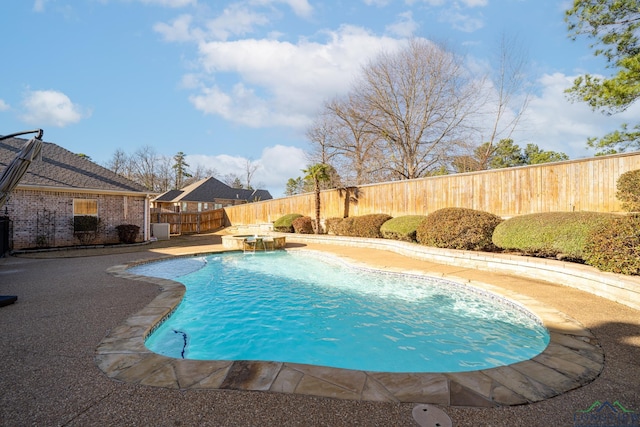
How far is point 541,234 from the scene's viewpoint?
638 cm

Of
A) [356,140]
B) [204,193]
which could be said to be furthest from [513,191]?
[204,193]

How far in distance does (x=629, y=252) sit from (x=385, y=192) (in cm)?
883

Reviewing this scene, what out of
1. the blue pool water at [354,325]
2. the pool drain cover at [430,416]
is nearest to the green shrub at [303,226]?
the blue pool water at [354,325]

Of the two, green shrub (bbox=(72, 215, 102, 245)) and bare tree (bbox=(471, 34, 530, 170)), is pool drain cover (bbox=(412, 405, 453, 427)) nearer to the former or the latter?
green shrub (bbox=(72, 215, 102, 245))

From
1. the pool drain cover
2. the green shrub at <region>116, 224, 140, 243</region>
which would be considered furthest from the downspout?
the pool drain cover

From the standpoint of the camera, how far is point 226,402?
→ 201cm

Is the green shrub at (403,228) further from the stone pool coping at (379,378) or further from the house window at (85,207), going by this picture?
the house window at (85,207)

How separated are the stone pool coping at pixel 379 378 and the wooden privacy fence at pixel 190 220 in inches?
744

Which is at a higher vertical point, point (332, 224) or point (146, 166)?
point (146, 166)

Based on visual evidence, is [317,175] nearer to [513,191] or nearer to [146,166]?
[513,191]

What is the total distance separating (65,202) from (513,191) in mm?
16766

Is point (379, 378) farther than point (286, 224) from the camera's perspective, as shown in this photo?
No

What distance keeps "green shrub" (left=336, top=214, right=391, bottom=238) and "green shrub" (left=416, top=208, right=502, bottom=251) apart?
3344 millimetres

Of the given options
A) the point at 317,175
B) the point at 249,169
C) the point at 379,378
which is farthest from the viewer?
the point at 249,169
